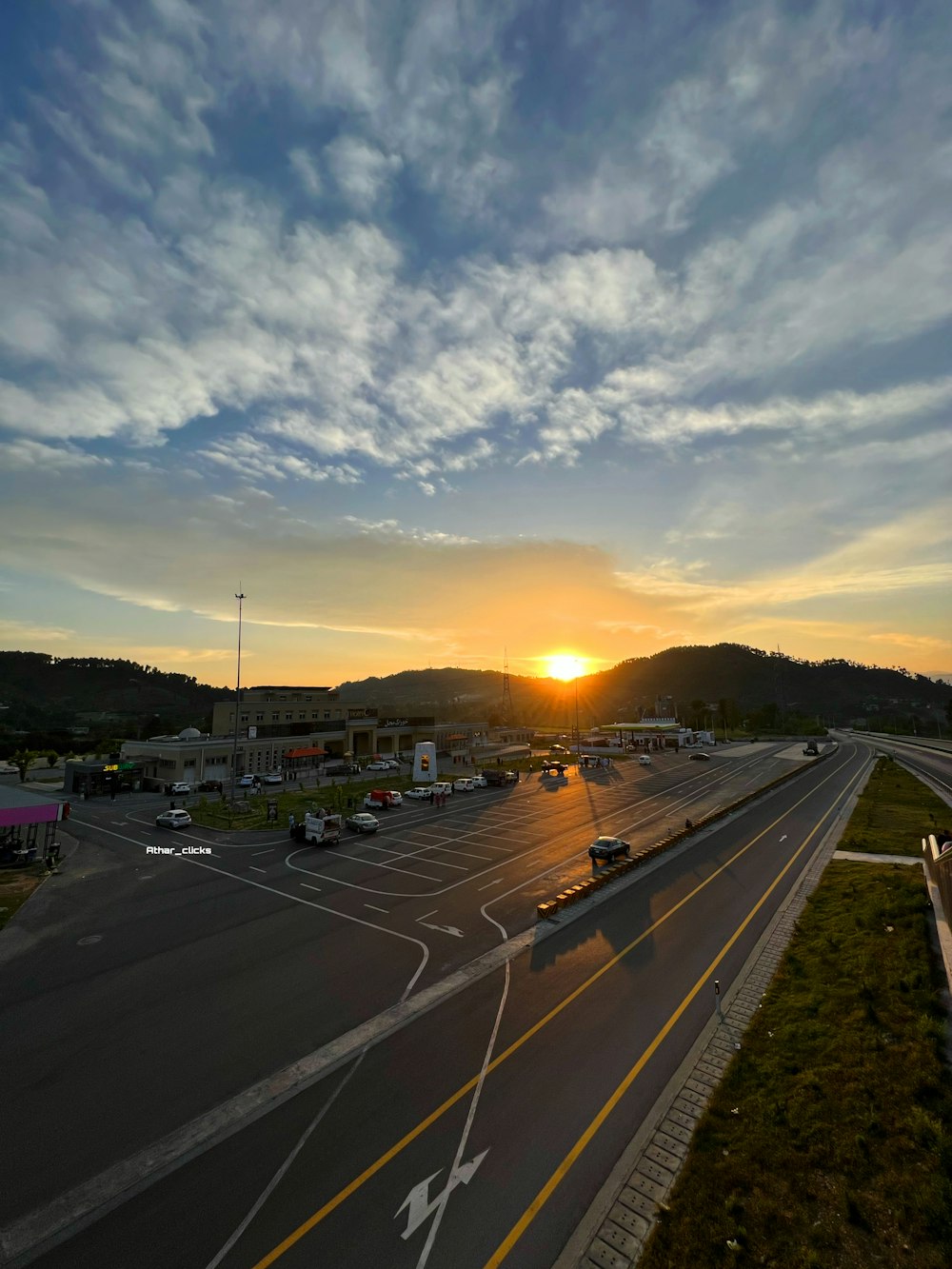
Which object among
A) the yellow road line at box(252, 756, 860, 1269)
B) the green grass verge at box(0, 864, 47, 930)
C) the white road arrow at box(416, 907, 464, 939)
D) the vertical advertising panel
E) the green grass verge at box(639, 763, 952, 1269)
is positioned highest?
the vertical advertising panel

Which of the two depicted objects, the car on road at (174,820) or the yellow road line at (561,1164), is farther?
the car on road at (174,820)

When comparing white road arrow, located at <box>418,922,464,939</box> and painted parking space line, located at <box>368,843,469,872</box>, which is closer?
white road arrow, located at <box>418,922,464,939</box>

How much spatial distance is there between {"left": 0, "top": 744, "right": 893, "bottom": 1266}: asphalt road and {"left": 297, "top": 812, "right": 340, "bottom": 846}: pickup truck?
397cm

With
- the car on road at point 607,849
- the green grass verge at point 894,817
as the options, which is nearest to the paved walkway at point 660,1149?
the car on road at point 607,849

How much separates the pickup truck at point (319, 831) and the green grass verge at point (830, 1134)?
29699mm

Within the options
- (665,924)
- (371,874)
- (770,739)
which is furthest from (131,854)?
(770,739)

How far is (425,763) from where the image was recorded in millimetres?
69062

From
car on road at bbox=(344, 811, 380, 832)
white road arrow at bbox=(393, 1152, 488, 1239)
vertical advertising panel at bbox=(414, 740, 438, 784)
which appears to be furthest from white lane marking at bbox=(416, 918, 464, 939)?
vertical advertising panel at bbox=(414, 740, 438, 784)

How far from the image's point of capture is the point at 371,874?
32.8 meters

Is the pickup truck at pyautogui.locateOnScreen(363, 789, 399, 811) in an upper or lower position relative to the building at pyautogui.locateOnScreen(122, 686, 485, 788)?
lower

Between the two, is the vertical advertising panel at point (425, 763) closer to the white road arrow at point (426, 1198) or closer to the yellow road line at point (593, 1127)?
the yellow road line at point (593, 1127)

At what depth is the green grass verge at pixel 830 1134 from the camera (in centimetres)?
967

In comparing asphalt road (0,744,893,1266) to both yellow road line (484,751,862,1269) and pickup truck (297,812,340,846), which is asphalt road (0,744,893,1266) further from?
pickup truck (297,812,340,846)

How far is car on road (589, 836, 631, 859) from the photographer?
3438 cm
